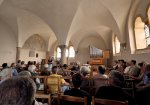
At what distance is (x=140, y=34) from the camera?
10.4 metres

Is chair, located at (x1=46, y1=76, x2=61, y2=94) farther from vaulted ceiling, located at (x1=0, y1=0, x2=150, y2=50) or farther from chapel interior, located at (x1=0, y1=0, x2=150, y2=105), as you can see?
vaulted ceiling, located at (x1=0, y1=0, x2=150, y2=50)

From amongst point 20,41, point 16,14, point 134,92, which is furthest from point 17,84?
point 20,41

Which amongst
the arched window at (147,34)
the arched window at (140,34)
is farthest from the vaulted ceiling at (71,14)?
the arched window at (147,34)

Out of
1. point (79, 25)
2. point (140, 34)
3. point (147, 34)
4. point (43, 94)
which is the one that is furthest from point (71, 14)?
point (43, 94)

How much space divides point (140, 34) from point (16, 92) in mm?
10133

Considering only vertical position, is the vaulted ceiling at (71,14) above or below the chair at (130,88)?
above

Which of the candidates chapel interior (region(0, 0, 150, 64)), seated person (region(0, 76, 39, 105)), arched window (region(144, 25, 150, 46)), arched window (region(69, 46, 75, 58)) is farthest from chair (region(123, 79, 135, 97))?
arched window (region(69, 46, 75, 58))

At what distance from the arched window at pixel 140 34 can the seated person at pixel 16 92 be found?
31.5 feet

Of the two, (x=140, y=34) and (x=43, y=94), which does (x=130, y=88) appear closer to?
(x=43, y=94)

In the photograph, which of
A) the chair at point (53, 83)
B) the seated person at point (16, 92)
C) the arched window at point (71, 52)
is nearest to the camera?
the seated person at point (16, 92)

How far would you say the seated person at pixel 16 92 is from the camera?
4.73 ft

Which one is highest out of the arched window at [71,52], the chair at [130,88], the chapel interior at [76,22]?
the chapel interior at [76,22]

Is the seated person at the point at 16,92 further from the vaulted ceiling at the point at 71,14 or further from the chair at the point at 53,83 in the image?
the vaulted ceiling at the point at 71,14

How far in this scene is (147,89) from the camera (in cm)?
404
